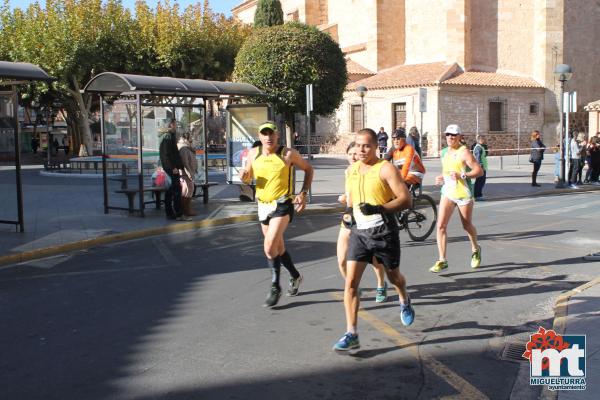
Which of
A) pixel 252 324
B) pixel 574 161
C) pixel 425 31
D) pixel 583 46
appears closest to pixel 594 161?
pixel 574 161

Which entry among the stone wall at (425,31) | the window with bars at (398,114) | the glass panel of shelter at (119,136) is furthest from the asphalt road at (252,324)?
the stone wall at (425,31)

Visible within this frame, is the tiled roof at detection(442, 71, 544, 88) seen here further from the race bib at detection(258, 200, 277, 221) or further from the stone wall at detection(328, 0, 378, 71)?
the race bib at detection(258, 200, 277, 221)

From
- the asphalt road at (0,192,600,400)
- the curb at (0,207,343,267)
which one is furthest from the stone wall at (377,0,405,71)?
the asphalt road at (0,192,600,400)

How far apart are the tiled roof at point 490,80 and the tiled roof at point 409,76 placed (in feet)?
2.29

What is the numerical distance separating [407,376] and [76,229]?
8.23 meters

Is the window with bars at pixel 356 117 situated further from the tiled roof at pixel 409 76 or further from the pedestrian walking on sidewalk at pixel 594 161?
the pedestrian walking on sidewalk at pixel 594 161

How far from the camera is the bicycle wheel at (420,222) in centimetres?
1032

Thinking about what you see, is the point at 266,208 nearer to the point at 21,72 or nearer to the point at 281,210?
the point at 281,210

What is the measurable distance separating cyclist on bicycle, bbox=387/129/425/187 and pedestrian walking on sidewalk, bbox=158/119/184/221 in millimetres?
4199

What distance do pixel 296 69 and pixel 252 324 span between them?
13.6 m

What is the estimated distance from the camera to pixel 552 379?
14.6 feet

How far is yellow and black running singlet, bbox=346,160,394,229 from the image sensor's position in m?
5.24

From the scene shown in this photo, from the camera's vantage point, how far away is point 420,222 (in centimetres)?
1036

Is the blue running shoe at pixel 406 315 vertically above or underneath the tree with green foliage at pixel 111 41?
underneath
